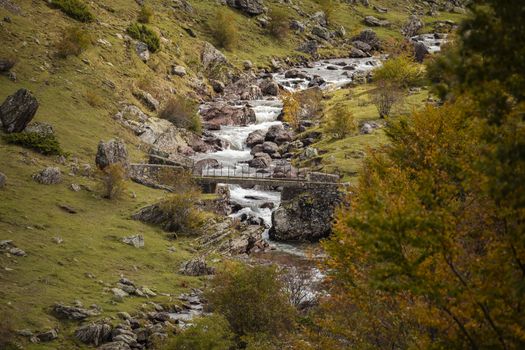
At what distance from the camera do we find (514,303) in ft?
54.1

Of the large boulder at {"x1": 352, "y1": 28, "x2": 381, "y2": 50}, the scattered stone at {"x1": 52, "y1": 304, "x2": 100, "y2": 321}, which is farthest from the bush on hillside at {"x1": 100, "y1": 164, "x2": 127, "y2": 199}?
the large boulder at {"x1": 352, "y1": 28, "x2": 381, "y2": 50}

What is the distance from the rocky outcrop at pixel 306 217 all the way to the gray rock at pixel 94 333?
90.8 feet

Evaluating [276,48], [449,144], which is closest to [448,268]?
[449,144]

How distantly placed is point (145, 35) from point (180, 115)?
24717mm

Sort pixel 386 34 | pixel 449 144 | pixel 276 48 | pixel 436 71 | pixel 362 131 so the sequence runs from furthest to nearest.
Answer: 1. pixel 386 34
2. pixel 276 48
3. pixel 362 131
4. pixel 449 144
5. pixel 436 71

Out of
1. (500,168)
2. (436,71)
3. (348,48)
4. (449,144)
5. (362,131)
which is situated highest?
(436,71)

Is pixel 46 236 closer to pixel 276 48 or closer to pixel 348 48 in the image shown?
pixel 276 48

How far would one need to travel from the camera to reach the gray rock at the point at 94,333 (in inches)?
1232

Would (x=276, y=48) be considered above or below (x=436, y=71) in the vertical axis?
below

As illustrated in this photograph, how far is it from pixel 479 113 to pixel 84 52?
258ft

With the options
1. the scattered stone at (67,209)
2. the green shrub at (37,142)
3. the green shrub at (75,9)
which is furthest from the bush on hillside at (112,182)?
the green shrub at (75,9)

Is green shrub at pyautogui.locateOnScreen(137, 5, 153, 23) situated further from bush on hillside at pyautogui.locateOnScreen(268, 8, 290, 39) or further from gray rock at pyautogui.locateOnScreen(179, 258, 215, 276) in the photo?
gray rock at pyautogui.locateOnScreen(179, 258, 215, 276)

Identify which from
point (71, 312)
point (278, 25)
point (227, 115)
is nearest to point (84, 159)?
point (71, 312)

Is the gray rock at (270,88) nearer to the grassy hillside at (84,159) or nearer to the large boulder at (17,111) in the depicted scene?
the grassy hillside at (84,159)
